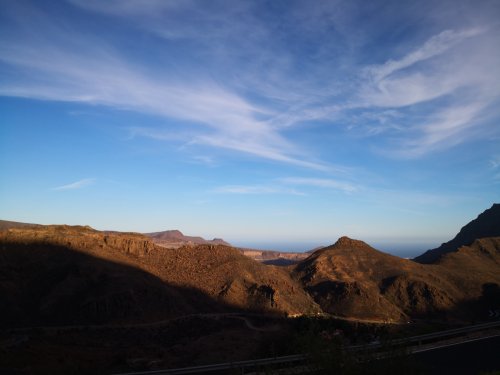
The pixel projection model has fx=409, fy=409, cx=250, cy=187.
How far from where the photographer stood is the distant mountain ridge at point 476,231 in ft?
427

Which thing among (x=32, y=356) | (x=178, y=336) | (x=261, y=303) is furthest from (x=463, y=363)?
(x=261, y=303)

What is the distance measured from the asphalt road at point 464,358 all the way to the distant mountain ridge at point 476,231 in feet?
352

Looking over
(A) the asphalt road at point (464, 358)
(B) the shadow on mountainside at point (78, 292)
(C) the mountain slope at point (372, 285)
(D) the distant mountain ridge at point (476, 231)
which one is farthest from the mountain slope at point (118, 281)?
(D) the distant mountain ridge at point (476, 231)

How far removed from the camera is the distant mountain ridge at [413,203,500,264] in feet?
427

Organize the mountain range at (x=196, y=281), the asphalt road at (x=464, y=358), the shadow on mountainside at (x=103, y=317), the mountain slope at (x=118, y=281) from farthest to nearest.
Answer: the mountain range at (x=196, y=281)
the mountain slope at (x=118, y=281)
the shadow on mountainside at (x=103, y=317)
the asphalt road at (x=464, y=358)

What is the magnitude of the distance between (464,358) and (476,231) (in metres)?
128

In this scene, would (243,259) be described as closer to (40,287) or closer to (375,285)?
(375,285)

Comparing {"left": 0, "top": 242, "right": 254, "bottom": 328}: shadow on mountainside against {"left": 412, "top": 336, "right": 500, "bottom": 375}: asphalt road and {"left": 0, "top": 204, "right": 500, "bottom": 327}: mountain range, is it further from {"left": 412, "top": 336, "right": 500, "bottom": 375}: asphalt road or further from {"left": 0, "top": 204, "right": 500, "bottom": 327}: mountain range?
{"left": 412, "top": 336, "right": 500, "bottom": 375}: asphalt road

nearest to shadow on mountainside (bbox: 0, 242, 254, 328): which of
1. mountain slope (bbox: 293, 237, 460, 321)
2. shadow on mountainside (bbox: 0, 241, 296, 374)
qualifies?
shadow on mountainside (bbox: 0, 241, 296, 374)

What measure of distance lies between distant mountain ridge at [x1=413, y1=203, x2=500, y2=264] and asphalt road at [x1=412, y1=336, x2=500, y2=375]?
352 feet

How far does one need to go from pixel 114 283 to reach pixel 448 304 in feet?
185

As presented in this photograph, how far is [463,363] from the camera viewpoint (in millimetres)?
22922

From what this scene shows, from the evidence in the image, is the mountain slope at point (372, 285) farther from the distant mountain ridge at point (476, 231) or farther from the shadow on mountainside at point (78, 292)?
the distant mountain ridge at point (476, 231)

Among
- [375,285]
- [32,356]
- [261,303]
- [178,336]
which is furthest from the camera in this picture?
[375,285]
